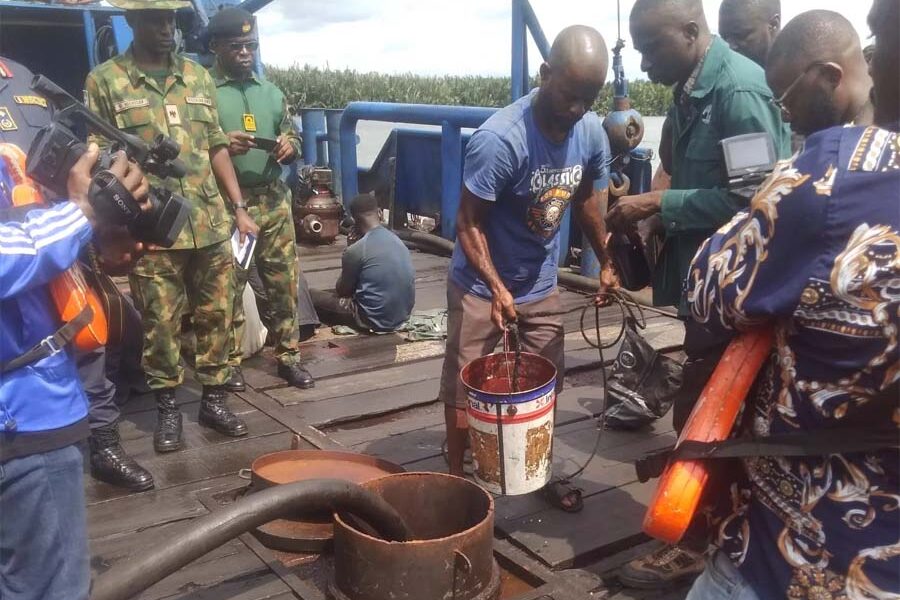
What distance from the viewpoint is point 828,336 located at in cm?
136

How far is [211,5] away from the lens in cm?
742

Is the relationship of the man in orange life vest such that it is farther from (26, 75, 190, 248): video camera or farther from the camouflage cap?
the camouflage cap

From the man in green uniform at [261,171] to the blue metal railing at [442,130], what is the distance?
8.76 feet

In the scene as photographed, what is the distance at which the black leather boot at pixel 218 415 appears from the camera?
4.27 m

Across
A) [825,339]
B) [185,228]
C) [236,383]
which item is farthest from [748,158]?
[236,383]

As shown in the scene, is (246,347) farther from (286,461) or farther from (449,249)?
(449,249)

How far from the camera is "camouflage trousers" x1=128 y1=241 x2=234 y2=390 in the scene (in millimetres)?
3971

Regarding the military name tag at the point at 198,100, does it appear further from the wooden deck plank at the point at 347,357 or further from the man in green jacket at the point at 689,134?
the man in green jacket at the point at 689,134

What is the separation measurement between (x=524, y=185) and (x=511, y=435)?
987 millimetres

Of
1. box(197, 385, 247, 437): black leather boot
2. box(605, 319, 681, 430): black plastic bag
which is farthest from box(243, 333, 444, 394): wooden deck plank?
box(605, 319, 681, 430): black plastic bag

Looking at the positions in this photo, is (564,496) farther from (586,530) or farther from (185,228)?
(185,228)

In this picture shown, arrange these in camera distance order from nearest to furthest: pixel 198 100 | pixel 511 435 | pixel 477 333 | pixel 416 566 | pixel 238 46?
1. pixel 416 566
2. pixel 511 435
3. pixel 477 333
4. pixel 198 100
5. pixel 238 46

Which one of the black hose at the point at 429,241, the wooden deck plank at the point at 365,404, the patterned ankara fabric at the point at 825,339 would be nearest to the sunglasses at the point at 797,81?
the patterned ankara fabric at the point at 825,339

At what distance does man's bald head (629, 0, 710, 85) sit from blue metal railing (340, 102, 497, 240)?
400 centimetres
